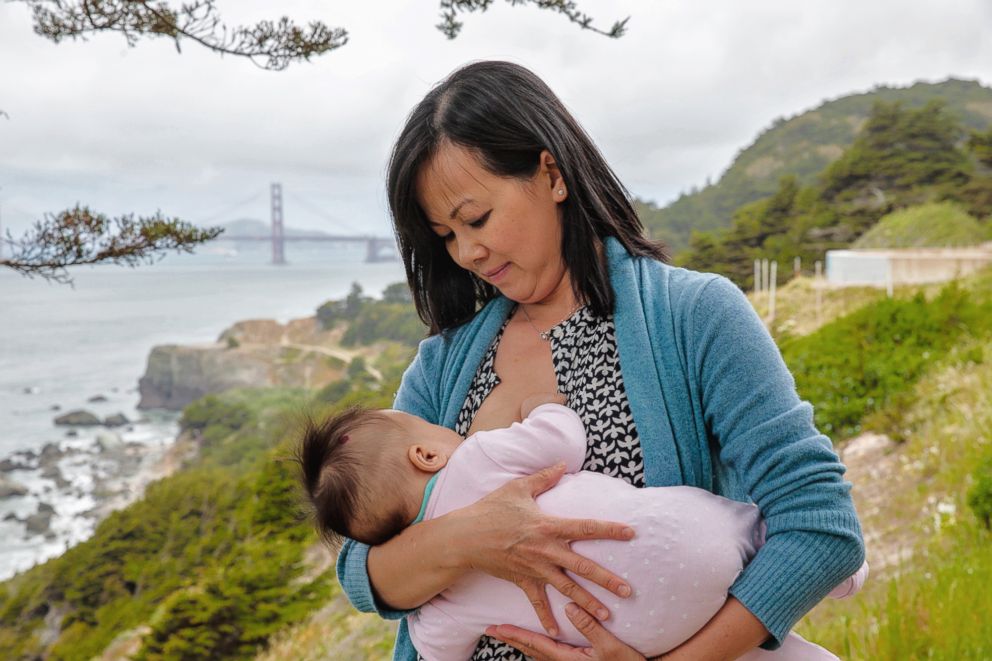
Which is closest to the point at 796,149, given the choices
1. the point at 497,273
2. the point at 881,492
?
the point at 881,492

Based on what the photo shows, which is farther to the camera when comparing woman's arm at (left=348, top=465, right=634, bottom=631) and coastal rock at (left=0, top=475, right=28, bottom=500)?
coastal rock at (left=0, top=475, right=28, bottom=500)

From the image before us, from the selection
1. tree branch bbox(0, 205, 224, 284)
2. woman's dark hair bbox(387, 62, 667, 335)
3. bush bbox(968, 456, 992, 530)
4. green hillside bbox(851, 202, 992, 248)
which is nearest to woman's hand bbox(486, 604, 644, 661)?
woman's dark hair bbox(387, 62, 667, 335)

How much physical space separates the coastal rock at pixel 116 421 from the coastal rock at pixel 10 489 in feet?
37.1

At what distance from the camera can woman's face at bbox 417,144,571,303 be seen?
4.39ft

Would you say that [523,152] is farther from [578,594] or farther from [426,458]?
[578,594]

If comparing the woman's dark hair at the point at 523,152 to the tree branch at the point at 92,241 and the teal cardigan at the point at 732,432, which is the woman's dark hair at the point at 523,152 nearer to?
the teal cardigan at the point at 732,432

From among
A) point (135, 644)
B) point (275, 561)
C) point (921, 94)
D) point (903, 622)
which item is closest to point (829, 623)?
point (903, 622)

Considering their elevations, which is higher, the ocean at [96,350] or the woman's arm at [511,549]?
the woman's arm at [511,549]

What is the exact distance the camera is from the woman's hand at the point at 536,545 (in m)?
1.10

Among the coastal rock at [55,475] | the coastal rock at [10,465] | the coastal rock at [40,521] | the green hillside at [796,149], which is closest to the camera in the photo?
the coastal rock at [40,521]

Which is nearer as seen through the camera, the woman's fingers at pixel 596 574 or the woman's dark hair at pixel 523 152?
the woman's fingers at pixel 596 574

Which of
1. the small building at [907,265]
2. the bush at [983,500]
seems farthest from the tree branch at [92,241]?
the small building at [907,265]

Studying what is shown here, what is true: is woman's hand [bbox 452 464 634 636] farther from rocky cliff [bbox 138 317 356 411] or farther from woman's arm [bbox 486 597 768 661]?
rocky cliff [bbox 138 317 356 411]

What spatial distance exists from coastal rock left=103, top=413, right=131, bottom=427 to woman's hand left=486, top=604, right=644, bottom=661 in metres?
45.2
